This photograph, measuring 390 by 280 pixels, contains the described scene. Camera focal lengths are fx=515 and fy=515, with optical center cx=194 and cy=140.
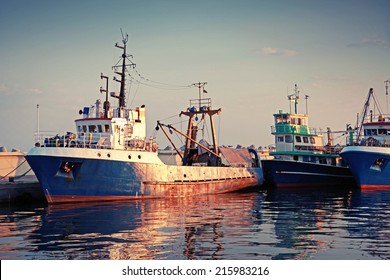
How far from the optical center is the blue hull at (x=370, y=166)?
3544cm

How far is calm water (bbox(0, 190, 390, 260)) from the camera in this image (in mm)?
12883

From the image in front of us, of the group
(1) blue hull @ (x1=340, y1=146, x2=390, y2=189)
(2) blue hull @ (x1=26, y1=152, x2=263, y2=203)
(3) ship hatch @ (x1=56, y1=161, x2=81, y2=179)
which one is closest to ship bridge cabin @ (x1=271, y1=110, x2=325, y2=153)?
(1) blue hull @ (x1=340, y1=146, x2=390, y2=189)

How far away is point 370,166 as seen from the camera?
35656mm

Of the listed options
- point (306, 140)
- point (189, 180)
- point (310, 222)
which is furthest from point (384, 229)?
point (306, 140)

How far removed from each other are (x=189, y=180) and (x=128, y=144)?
4634 millimetres

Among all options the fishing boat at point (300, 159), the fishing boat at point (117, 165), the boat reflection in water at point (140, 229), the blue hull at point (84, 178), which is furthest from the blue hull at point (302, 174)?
the blue hull at point (84, 178)

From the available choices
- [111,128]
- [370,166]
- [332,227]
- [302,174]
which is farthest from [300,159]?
[332,227]

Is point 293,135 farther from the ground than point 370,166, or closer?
farther from the ground

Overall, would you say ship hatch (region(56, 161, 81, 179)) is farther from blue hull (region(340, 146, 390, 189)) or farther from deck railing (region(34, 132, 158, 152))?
blue hull (region(340, 146, 390, 189))

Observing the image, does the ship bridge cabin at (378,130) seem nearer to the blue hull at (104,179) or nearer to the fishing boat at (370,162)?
the fishing boat at (370,162)

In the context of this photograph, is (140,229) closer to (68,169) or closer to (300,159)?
(68,169)

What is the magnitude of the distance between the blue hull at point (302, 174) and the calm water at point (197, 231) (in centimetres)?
1295

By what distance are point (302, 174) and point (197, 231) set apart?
24.8 metres
